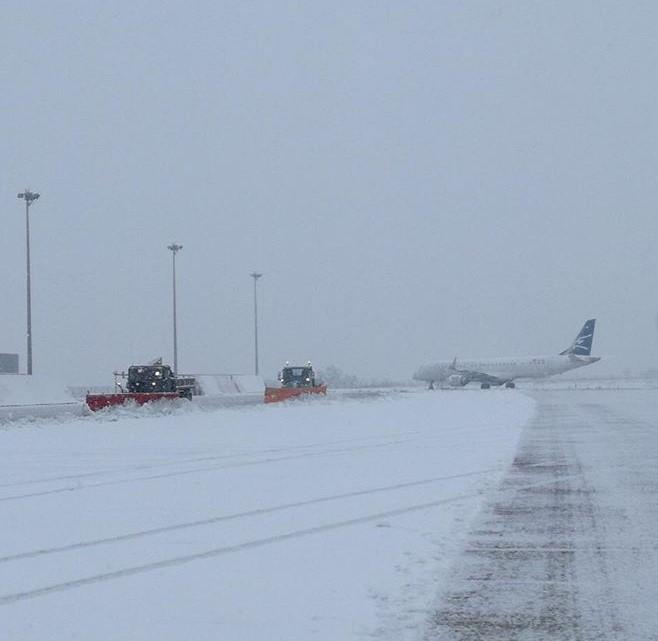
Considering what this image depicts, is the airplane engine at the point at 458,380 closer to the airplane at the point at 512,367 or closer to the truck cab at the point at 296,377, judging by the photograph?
the airplane at the point at 512,367

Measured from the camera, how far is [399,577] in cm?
755

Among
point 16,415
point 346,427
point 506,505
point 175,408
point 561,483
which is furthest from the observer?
point 175,408

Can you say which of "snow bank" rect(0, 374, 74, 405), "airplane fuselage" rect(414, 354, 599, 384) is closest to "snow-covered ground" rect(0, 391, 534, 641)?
"snow bank" rect(0, 374, 74, 405)

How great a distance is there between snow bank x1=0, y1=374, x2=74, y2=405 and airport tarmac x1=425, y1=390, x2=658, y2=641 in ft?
78.8

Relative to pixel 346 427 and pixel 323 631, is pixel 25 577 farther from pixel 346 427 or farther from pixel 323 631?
pixel 346 427

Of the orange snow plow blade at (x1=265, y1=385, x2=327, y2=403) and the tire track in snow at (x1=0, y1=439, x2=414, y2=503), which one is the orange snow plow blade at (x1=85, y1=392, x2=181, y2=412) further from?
the tire track in snow at (x1=0, y1=439, x2=414, y2=503)

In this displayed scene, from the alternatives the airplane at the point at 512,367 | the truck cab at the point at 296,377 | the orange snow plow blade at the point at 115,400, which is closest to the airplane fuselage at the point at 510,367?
the airplane at the point at 512,367

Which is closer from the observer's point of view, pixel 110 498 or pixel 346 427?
pixel 110 498

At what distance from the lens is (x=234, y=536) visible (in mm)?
9406

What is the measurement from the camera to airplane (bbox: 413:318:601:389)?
271 feet

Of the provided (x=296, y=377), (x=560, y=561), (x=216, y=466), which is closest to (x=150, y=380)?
(x=296, y=377)

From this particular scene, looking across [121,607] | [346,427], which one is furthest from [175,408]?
[121,607]

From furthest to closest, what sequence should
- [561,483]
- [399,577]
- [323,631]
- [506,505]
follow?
[561,483] → [506,505] → [399,577] → [323,631]

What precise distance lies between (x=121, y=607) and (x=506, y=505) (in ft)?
19.8
